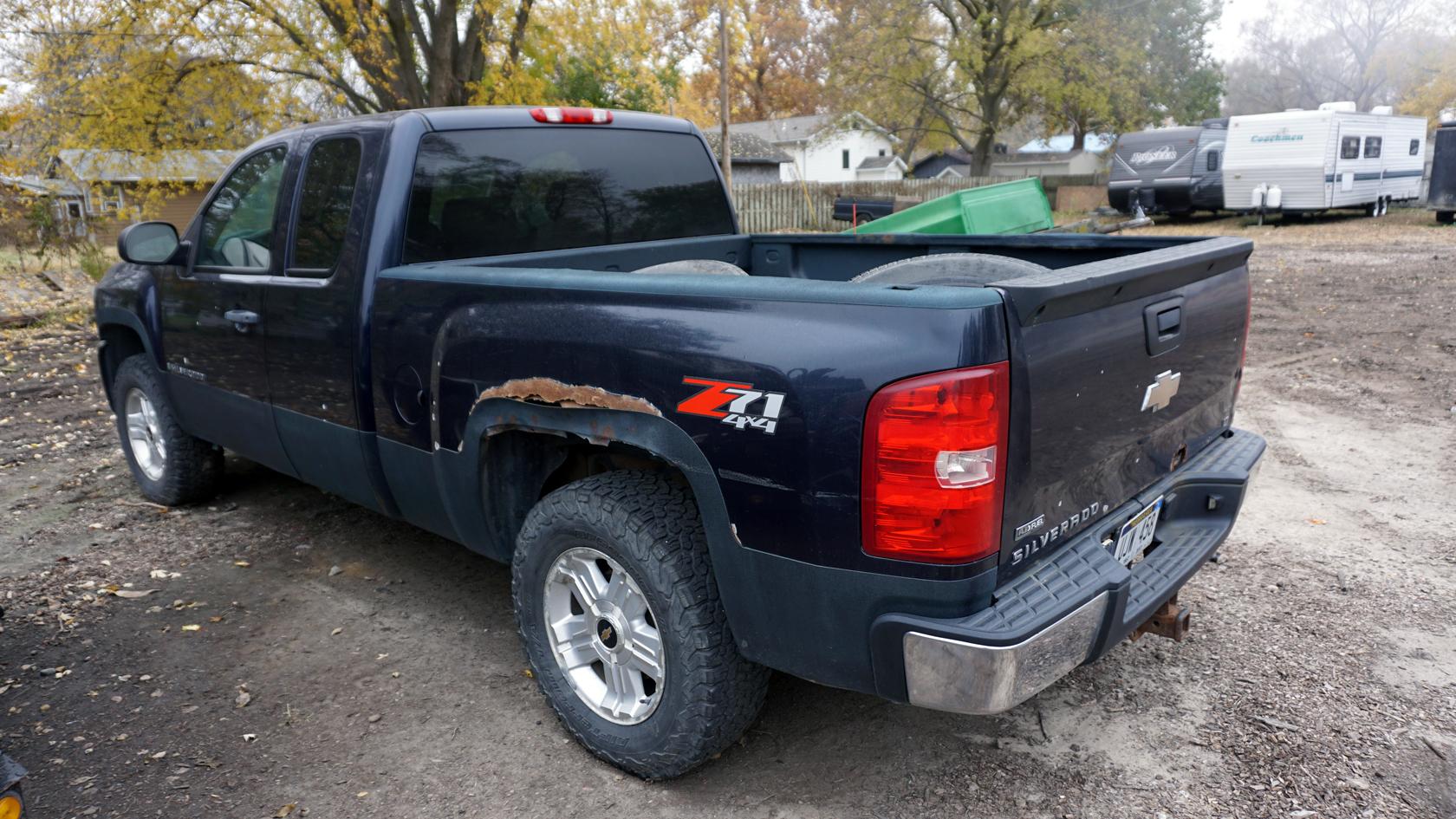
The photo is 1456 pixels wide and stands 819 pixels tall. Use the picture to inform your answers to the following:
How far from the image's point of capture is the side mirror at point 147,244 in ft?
14.3

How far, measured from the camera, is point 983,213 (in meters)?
10.7

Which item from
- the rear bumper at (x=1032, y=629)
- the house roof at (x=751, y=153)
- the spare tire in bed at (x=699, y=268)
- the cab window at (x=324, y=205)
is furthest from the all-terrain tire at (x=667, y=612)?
the house roof at (x=751, y=153)

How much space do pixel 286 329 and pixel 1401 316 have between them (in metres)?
10.8

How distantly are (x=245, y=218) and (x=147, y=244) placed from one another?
21.5 inches

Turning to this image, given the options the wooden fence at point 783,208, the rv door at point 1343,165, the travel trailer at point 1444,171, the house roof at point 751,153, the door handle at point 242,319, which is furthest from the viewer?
the house roof at point 751,153

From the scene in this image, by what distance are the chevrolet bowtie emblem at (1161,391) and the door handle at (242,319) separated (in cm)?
340

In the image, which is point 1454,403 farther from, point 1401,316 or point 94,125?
point 94,125

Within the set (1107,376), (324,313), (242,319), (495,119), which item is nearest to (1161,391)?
Result: (1107,376)

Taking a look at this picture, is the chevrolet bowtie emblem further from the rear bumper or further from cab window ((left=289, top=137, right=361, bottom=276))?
cab window ((left=289, top=137, right=361, bottom=276))

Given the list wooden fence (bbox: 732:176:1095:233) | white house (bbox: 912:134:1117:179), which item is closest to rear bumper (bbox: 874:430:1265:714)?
wooden fence (bbox: 732:176:1095:233)

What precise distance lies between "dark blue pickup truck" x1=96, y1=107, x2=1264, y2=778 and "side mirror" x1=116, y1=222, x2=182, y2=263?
1cm

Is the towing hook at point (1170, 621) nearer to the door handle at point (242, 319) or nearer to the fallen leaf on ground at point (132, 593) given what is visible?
the door handle at point (242, 319)

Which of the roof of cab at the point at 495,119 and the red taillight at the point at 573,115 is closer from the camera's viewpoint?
the roof of cab at the point at 495,119

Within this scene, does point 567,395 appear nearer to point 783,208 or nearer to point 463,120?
point 463,120
